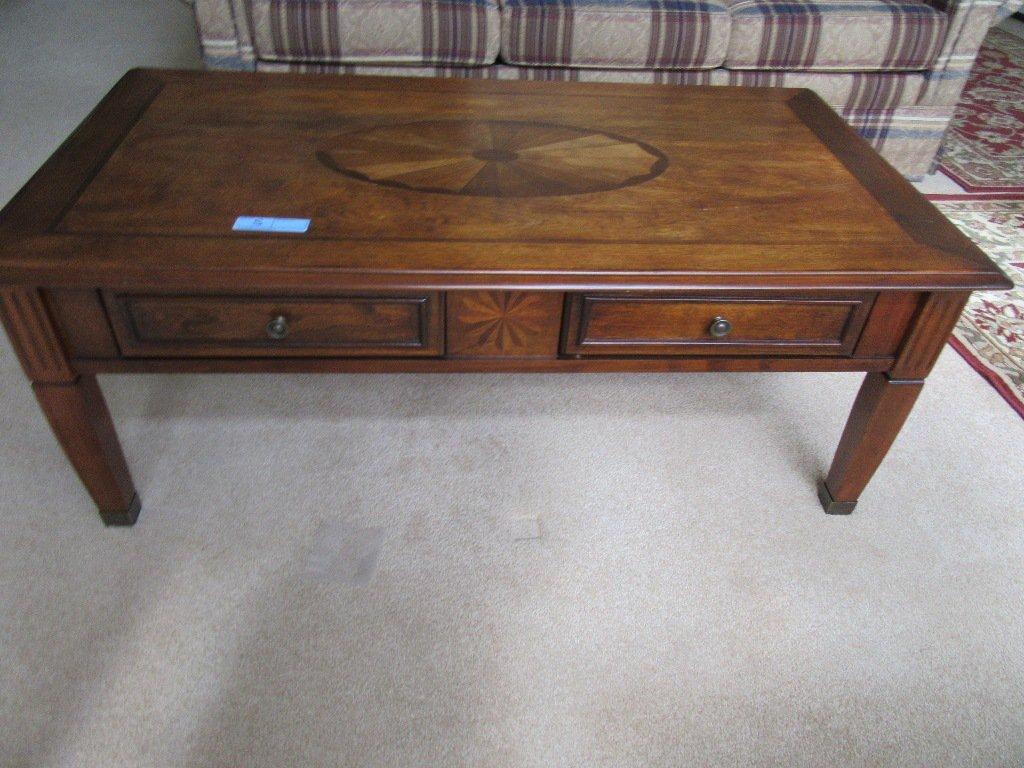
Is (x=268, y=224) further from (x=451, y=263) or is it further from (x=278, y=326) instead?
(x=451, y=263)

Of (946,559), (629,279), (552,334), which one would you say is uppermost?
(629,279)

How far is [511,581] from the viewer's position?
1.23 meters

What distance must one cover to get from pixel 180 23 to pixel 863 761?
12.5 ft

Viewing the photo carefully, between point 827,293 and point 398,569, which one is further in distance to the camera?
point 398,569

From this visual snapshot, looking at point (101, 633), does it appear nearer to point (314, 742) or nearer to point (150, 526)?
point (150, 526)

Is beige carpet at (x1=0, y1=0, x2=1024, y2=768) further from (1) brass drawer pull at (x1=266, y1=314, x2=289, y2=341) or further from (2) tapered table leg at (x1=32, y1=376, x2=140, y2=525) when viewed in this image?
(1) brass drawer pull at (x1=266, y1=314, x2=289, y2=341)

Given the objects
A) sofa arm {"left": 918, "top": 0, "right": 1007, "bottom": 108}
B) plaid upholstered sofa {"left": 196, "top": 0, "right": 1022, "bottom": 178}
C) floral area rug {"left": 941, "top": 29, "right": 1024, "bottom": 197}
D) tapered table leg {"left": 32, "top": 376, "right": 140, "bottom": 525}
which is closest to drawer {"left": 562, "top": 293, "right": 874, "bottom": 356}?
tapered table leg {"left": 32, "top": 376, "right": 140, "bottom": 525}

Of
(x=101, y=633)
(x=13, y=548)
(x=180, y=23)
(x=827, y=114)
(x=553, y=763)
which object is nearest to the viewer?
(x=553, y=763)

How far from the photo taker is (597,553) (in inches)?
50.7

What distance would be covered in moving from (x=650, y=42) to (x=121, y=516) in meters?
1.76

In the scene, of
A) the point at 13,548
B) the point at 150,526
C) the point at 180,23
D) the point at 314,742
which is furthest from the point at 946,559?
the point at 180,23

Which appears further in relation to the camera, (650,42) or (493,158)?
(650,42)

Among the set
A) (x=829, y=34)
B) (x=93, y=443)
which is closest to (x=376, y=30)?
(x=829, y=34)

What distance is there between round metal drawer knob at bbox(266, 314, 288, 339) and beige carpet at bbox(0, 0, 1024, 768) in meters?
0.38
